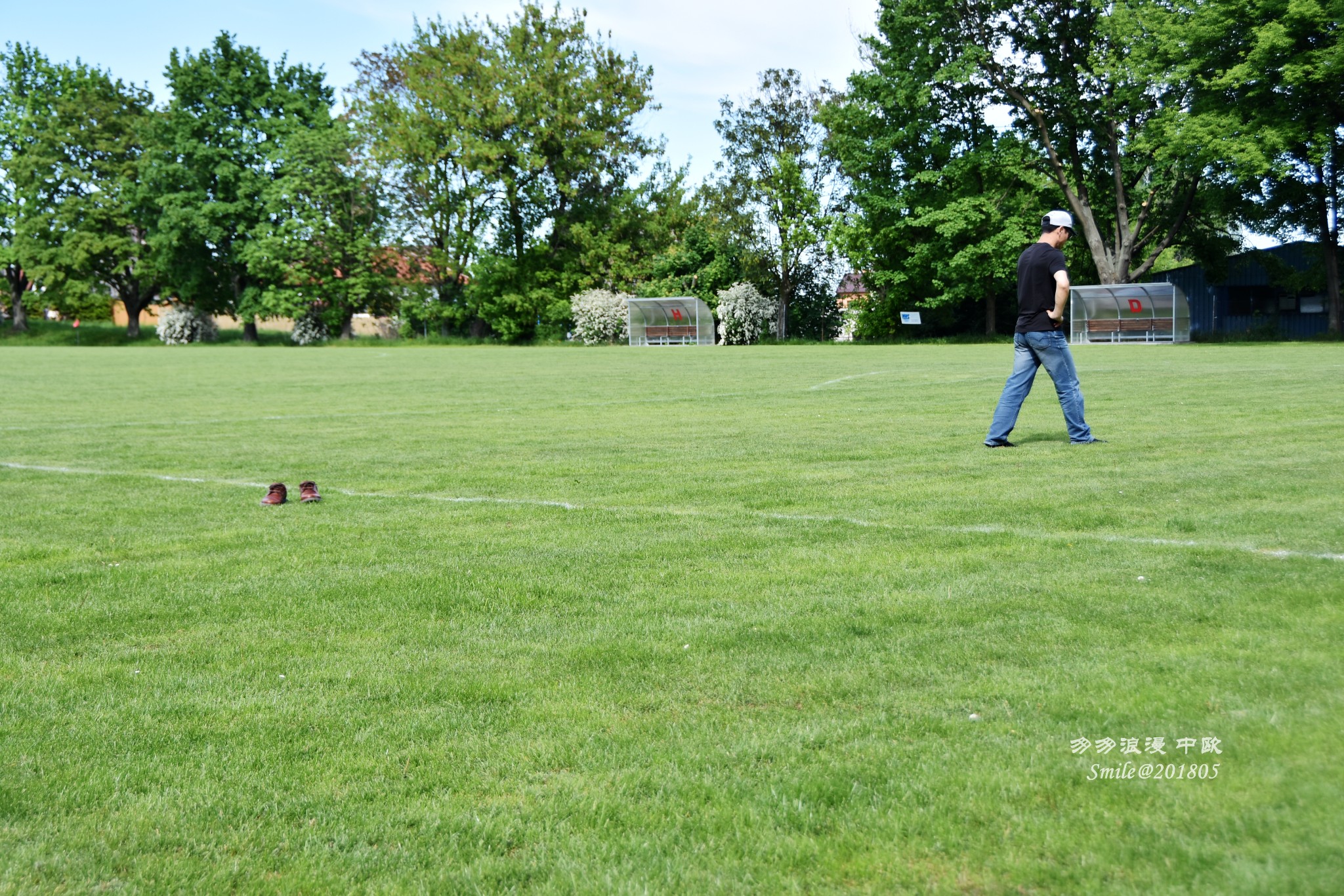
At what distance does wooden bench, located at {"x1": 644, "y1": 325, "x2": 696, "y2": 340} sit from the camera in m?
63.0

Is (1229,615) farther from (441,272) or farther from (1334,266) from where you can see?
(441,272)

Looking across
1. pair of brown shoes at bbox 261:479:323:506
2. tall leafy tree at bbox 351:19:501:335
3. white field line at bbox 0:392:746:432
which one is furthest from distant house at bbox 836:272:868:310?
pair of brown shoes at bbox 261:479:323:506

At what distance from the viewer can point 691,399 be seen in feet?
62.4

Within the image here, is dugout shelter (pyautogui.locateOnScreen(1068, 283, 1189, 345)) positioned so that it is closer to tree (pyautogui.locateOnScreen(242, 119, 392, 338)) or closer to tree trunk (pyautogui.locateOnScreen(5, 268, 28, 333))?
tree (pyautogui.locateOnScreen(242, 119, 392, 338))

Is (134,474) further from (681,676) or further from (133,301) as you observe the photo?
(133,301)

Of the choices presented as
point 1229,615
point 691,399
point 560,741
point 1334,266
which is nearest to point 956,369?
point 691,399

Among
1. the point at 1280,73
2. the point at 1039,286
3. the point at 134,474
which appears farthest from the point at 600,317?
the point at 134,474

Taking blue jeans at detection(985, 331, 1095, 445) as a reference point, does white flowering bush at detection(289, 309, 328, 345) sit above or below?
above

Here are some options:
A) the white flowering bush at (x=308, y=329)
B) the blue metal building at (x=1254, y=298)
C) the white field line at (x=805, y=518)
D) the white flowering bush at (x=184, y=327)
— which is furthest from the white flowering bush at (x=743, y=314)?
the white field line at (x=805, y=518)

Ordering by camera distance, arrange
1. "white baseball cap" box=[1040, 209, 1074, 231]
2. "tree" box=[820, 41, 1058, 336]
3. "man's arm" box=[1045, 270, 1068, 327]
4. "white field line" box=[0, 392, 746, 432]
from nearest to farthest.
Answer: "white baseball cap" box=[1040, 209, 1074, 231], "man's arm" box=[1045, 270, 1068, 327], "white field line" box=[0, 392, 746, 432], "tree" box=[820, 41, 1058, 336]

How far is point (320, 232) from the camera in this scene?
233ft

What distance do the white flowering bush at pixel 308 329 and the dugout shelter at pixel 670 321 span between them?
22317 millimetres

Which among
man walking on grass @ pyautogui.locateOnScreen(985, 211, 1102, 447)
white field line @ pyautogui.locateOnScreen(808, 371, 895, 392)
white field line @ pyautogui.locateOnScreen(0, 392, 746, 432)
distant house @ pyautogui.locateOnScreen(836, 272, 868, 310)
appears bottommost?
white field line @ pyautogui.locateOnScreen(0, 392, 746, 432)

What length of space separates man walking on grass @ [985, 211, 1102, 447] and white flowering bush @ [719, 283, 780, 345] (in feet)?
176
